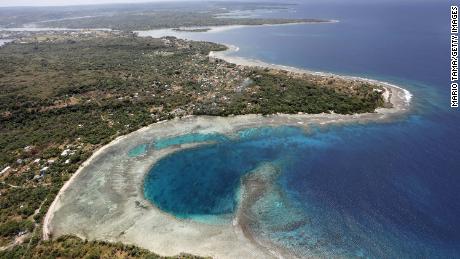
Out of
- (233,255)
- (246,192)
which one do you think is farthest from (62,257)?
(246,192)

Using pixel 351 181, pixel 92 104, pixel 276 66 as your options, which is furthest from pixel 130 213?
pixel 276 66

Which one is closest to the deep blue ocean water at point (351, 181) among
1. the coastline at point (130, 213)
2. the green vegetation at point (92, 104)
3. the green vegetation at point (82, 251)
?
the coastline at point (130, 213)

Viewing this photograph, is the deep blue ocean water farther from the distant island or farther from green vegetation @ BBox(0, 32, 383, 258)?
A: green vegetation @ BBox(0, 32, 383, 258)

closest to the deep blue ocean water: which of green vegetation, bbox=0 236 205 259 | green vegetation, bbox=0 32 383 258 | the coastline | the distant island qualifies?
the coastline

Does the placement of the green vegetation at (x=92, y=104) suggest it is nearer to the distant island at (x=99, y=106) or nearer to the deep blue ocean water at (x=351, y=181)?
the distant island at (x=99, y=106)

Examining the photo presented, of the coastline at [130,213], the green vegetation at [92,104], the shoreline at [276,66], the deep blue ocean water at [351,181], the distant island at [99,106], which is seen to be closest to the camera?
the coastline at [130,213]

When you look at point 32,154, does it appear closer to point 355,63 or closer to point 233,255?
point 233,255

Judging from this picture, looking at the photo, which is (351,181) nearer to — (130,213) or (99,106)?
(130,213)
